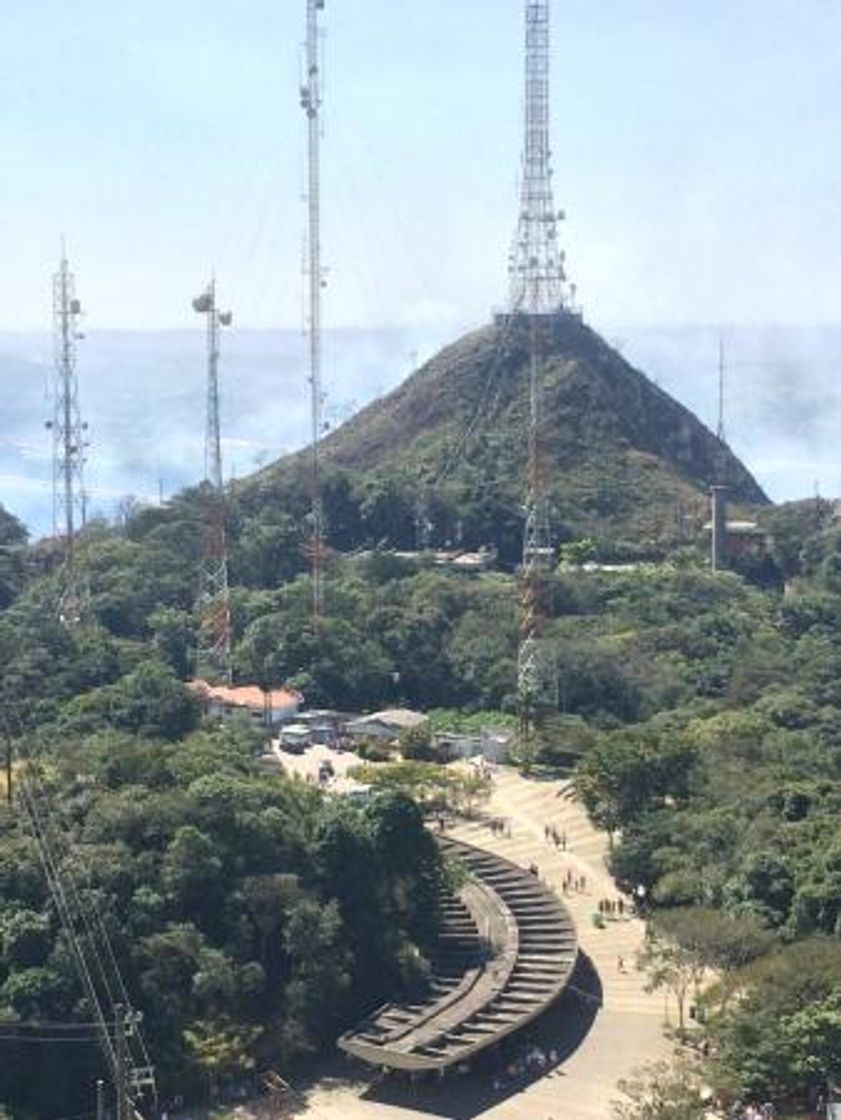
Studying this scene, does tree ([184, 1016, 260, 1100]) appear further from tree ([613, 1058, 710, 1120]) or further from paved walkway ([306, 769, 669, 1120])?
tree ([613, 1058, 710, 1120])

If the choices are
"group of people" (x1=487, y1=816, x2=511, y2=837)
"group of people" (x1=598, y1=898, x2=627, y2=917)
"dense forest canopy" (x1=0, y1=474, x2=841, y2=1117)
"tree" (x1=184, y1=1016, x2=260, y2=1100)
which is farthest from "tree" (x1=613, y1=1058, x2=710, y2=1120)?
"group of people" (x1=487, y1=816, x2=511, y2=837)

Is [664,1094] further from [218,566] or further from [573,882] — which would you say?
[218,566]

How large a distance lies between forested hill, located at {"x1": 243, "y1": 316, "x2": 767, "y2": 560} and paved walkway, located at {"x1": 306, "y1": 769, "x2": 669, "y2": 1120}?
26.3 m

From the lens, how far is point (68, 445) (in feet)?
167

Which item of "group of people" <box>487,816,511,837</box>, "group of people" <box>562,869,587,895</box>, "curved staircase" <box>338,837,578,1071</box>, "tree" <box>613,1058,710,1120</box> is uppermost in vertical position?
"group of people" <box>487,816,511,837</box>

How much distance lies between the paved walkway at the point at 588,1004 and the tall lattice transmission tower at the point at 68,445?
1789 centimetres

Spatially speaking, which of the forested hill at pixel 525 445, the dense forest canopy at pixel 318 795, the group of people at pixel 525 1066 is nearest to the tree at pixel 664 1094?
the dense forest canopy at pixel 318 795

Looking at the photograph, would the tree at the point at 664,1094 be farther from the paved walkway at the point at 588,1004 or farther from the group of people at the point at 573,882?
the group of people at the point at 573,882

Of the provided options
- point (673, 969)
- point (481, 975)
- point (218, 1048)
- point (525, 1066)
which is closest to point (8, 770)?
point (218, 1048)

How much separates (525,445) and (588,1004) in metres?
42.2

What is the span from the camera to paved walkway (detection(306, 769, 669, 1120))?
25.9 metres

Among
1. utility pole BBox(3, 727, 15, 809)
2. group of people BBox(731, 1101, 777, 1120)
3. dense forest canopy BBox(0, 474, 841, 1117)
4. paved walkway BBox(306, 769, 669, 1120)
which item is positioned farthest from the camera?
utility pole BBox(3, 727, 15, 809)

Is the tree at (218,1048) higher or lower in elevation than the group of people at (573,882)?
lower

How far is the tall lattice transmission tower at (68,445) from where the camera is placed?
49.4 metres
